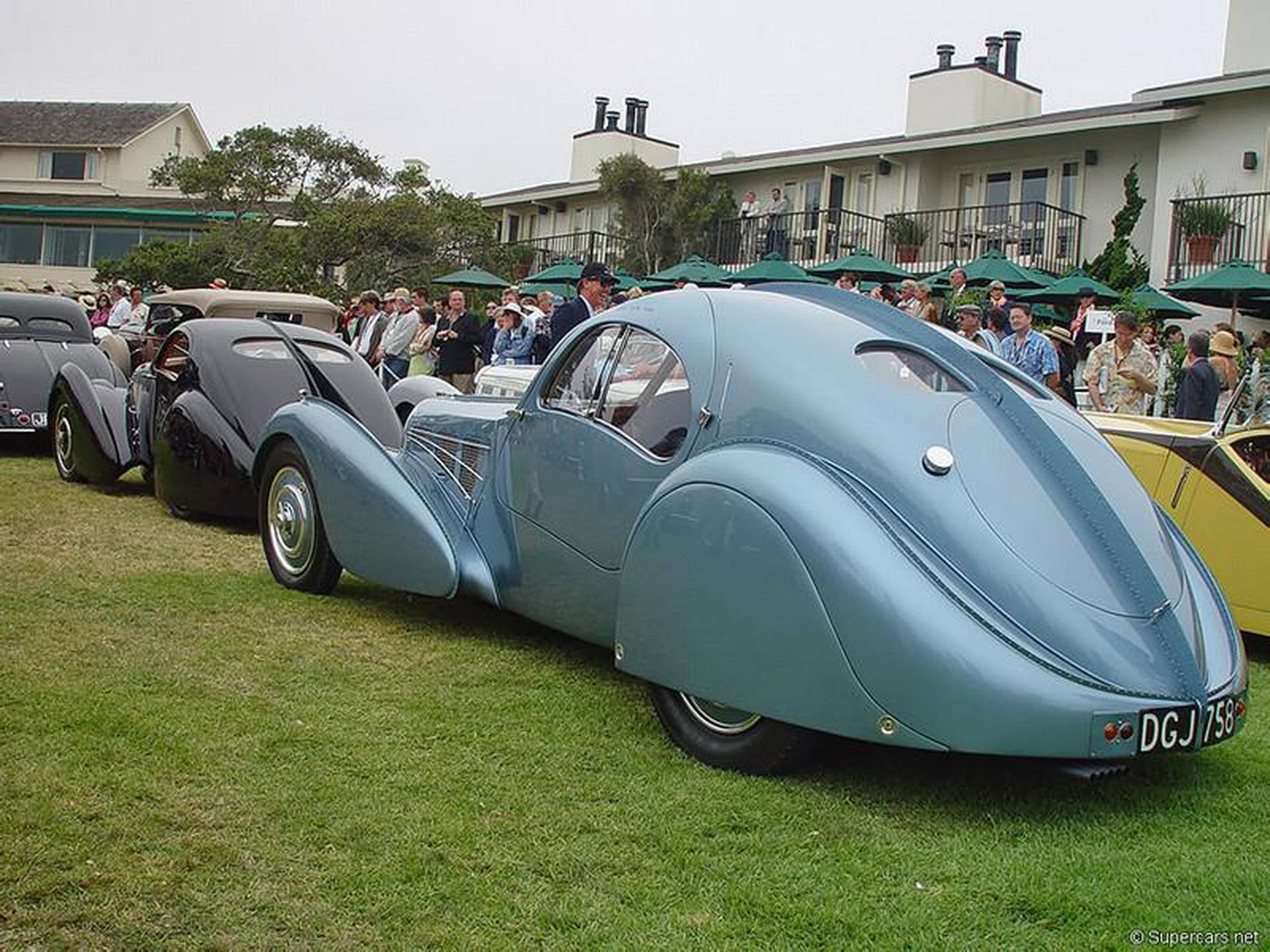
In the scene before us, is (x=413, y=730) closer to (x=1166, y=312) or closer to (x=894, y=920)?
(x=894, y=920)

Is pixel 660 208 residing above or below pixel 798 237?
above

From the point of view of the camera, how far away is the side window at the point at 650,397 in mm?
4871

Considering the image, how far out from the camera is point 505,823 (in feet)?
12.7

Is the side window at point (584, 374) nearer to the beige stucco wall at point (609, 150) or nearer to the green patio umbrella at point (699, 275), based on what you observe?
the green patio umbrella at point (699, 275)

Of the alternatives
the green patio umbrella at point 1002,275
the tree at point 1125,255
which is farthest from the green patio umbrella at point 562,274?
the tree at point 1125,255

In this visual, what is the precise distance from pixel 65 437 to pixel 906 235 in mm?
17970

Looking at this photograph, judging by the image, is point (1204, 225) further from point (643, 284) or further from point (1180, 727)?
point (1180, 727)

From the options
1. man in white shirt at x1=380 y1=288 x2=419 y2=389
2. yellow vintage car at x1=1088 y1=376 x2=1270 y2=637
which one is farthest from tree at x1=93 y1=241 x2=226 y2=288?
yellow vintage car at x1=1088 y1=376 x2=1270 y2=637

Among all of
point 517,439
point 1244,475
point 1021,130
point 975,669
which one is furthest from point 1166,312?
point 975,669

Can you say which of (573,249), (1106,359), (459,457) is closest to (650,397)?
(459,457)

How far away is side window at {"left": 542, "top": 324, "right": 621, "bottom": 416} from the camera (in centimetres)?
536

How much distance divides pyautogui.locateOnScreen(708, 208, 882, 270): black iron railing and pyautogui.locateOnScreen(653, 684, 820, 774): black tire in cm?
2314

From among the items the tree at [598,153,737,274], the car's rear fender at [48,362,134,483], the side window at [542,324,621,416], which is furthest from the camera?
the tree at [598,153,737,274]

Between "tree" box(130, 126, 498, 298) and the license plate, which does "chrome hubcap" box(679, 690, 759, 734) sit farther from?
"tree" box(130, 126, 498, 298)
